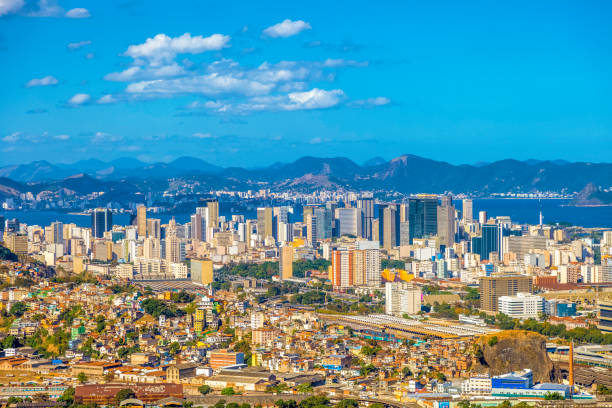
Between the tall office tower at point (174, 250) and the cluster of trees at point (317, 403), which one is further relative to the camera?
the tall office tower at point (174, 250)

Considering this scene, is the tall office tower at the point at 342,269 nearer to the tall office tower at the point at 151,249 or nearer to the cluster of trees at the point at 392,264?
the cluster of trees at the point at 392,264

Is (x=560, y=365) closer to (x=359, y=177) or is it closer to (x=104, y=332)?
(x=104, y=332)

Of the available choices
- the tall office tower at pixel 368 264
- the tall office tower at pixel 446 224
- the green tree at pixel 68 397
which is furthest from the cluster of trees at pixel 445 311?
the tall office tower at pixel 446 224

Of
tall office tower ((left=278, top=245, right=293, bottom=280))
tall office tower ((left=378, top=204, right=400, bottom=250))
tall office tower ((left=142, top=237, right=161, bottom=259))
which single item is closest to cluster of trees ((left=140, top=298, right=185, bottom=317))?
tall office tower ((left=278, top=245, right=293, bottom=280))

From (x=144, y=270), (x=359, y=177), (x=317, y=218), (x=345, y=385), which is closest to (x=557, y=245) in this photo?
(x=317, y=218)

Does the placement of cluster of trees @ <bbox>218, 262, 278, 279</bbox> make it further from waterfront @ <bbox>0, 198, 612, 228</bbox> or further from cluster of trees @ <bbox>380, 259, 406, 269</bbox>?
waterfront @ <bbox>0, 198, 612, 228</bbox>

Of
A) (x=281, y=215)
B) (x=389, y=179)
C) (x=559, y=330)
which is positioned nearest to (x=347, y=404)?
(x=559, y=330)
